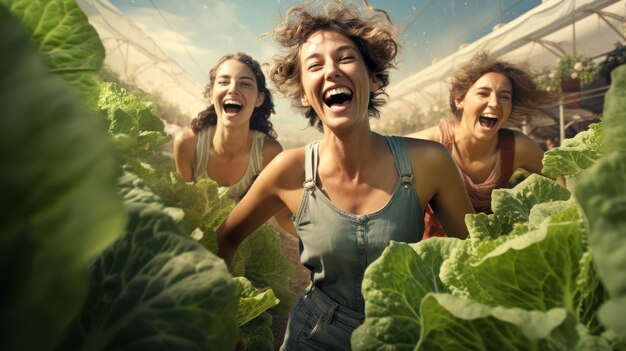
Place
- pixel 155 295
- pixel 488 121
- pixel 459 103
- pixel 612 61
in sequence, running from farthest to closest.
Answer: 1. pixel 612 61
2. pixel 459 103
3. pixel 488 121
4. pixel 155 295

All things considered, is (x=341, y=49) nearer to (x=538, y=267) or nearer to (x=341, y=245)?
(x=341, y=245)

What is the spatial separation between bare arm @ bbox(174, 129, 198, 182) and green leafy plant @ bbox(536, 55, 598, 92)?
10651 millimetres

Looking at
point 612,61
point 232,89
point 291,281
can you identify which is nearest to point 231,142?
point 232,89

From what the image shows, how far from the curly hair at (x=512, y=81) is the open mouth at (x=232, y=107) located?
1.71 metres

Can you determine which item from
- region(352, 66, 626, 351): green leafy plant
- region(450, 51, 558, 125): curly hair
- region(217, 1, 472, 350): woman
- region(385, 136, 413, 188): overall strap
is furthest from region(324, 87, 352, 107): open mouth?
region(450, 51, 558, 125): curly hair

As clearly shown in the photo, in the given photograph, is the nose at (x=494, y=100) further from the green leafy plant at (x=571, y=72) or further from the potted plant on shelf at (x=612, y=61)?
the green leafy plant at (x=571, y=72)

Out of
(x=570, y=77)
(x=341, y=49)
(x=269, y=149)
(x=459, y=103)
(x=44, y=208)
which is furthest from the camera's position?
(x=570, y=77)

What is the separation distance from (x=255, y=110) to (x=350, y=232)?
103 inches

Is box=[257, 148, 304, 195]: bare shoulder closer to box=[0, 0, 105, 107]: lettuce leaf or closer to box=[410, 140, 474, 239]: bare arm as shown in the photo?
box=[410, 140, 474, 239]: bare arm

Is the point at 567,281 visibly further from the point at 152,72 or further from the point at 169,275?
the point at 152,72

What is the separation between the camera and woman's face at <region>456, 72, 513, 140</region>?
306 centimetres

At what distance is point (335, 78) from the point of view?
1.54 meters

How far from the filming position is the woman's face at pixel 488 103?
306 centimetres

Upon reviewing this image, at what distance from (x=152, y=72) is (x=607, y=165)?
24.4 metres
